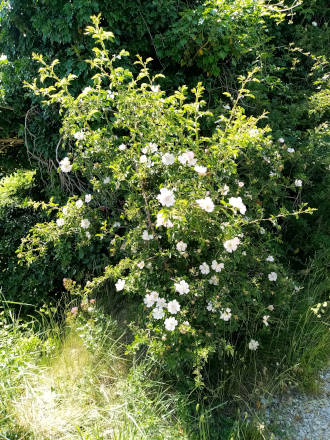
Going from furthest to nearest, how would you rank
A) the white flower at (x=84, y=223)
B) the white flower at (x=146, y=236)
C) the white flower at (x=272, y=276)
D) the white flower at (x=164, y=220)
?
the white flower at (x=84, y=223), the white flower at (x=272, y=276), the white flower at (x=146, y=236), the white flower at (x=164, y=220)

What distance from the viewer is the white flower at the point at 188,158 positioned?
2.05 m

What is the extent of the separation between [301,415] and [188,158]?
161cm

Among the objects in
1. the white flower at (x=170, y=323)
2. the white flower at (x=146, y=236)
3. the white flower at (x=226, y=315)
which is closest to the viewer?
the white flower at (x=170, y=323)

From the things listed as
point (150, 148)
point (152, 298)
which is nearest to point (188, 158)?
point (150, 148)

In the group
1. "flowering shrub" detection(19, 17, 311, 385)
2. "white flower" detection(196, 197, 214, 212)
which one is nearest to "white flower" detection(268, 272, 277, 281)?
"flowering shrub" detection(19, 17, 311, 385)

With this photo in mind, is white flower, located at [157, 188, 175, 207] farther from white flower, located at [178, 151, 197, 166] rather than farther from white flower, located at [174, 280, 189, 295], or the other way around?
white flower, located at [174, 280, 189, 295]

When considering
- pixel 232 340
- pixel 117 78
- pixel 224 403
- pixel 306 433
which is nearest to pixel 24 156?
pixel 117 78

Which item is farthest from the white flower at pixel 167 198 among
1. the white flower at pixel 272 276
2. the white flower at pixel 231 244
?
the white flower at pixel 272 276

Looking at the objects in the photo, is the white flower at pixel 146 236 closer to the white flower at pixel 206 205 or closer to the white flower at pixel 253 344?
the white flower at pixel 206 205

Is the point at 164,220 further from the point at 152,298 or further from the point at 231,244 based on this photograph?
the point at 152,298

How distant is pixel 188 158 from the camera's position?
2.06 metres

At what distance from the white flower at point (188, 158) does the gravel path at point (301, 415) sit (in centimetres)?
149

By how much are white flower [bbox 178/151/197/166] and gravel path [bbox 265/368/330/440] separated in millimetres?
1495

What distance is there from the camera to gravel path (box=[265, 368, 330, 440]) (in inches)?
85.4
